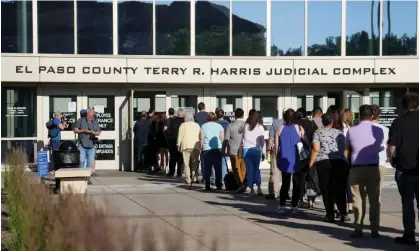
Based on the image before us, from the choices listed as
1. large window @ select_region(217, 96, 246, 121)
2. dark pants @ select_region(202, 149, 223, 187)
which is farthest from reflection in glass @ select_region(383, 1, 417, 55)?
dark pants @ select_region(202, 149, 223, 187)

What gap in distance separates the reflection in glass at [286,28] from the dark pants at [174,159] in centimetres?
500

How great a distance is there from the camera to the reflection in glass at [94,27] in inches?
836

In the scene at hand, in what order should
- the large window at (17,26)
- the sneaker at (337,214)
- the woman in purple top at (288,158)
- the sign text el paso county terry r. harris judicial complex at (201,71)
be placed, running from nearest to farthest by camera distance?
the sneaker at (337,214) → the woman in purple top at (288,158) → the sign text el paso county terry r. harris judicial complex at (201,71) → the large window at (17,26)

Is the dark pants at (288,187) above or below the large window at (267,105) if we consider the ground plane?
below

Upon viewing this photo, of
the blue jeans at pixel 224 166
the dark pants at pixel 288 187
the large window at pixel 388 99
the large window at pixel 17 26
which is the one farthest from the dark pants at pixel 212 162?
the large window at pixel 388 99

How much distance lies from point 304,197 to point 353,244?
15.8ft

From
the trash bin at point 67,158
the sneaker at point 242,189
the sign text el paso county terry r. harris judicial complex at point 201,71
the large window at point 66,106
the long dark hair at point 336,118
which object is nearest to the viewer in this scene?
the long dark hair at point 336,118

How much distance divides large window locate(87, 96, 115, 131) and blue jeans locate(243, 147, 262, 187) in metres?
7.87

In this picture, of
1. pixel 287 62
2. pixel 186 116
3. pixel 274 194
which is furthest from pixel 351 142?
pixel 287 62

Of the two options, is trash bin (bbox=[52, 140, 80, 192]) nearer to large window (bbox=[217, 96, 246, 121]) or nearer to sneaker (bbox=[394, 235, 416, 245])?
large window (bbox=[217, 96, 246, 121])

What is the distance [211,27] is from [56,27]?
4583 mm

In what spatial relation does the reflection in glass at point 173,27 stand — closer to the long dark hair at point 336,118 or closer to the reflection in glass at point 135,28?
the reflection in glass at point 135,28

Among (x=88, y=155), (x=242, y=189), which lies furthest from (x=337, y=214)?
(x=88, y=155)

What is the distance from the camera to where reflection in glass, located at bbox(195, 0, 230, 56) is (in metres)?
21.7
